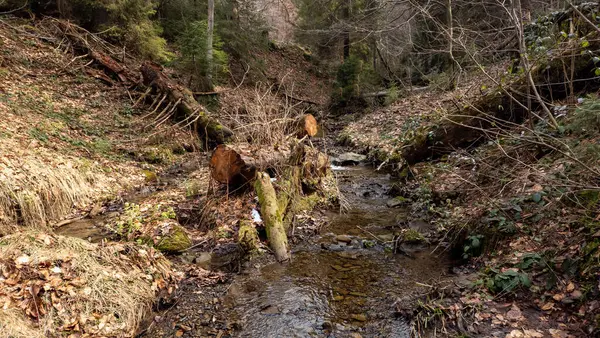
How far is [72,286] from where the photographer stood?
3367 millimetres

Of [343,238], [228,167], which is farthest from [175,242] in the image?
[343,238]

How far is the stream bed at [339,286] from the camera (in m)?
3.61

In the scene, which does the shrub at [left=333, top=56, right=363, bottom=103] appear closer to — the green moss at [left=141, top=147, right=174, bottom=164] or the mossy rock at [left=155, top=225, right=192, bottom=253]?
the green moss at [left=141, top=147, right=174, bottom=164]

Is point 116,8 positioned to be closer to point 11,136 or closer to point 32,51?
point 32,51

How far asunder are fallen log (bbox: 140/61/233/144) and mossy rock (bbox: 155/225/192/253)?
6316 mm

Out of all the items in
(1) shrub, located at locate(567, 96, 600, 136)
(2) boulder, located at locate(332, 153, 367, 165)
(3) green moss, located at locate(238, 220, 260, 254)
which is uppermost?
(1) shrub, located at locate(567, 96, 600, 136)

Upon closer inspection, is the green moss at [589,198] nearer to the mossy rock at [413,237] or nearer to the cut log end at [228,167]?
the mossy rock at [413,237]

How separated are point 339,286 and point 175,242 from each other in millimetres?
2533

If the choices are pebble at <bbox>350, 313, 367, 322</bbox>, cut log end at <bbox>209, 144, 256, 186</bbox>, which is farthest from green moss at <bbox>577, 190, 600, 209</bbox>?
cut log end at <bbox>209, 144, 256, 186</bbox>

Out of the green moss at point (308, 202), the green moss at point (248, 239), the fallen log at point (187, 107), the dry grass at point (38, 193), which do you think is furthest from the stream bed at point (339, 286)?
the fallen log at point (187, 107)

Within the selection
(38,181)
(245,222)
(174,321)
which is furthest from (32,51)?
(174,321)

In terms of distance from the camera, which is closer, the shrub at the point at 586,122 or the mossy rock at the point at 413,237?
the shrub at the point at 586,122

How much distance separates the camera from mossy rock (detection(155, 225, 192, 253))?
16.3ft

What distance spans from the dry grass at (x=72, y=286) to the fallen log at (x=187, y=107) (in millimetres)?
7555
